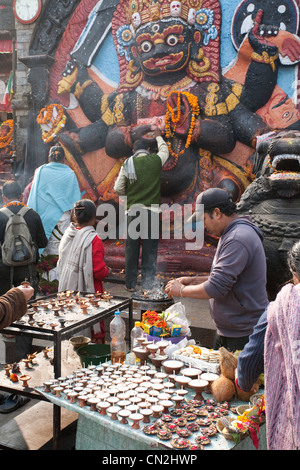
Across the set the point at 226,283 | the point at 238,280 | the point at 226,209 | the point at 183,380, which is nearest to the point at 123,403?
the point at 183,380

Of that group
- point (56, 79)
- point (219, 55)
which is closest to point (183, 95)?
point (219, 55)

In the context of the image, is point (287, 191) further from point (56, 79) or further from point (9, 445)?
point (56, 79)

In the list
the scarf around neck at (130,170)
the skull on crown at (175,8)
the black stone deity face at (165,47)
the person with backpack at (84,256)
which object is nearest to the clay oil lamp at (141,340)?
the person with backpack at (84,256)

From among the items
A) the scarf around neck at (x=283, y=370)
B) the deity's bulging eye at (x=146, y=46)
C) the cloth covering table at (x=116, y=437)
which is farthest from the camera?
the deity's bulging eye at (x=146, y=46)

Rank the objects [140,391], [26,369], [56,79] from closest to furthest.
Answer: [140,391] < [26,369] < [56,79]

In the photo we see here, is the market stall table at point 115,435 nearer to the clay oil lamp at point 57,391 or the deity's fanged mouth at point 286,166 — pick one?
the clay oil lamp at point 57,391

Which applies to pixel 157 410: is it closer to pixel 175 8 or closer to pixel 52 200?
pixel 52 200

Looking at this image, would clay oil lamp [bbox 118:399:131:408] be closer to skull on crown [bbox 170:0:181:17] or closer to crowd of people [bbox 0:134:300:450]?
crowd of people [bbox 0:134:300:450]

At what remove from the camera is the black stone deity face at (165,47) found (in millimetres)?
6707

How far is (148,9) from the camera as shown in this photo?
689 cm

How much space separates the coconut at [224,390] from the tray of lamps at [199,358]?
0.80 ft

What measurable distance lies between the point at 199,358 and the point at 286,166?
7.71 ft

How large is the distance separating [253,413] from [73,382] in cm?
113

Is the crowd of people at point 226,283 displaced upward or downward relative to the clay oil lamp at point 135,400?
upward
